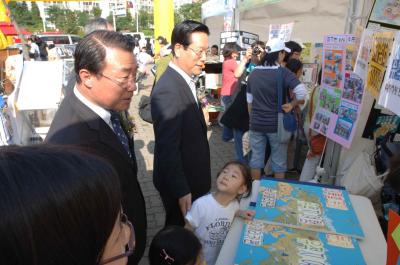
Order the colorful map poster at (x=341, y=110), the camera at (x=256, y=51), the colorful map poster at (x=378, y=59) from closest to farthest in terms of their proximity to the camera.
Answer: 1. the colorful map poster at (x=378, y=59)
2. the colorful map poster at (x=341, y=110)
3. the camera at (x=256, y=51)

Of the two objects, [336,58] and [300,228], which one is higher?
[336,58]

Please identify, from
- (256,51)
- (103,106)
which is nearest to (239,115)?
(256,51)

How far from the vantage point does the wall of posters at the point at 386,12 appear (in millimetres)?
2051

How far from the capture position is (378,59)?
2.01 meters

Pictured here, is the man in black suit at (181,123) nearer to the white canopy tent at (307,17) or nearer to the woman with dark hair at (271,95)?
the woman with dark hair at (271,95)

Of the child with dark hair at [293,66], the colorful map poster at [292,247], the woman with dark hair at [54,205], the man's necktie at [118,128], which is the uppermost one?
the woman with dark hair at [54,205]

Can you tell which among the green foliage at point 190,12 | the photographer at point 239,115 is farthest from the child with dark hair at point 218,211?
the green foliage at point 190,12

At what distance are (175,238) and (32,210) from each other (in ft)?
3.12

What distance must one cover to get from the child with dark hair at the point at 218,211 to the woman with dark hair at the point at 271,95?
4.63ft

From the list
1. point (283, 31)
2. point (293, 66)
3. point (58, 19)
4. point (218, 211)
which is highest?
point (58, 19)

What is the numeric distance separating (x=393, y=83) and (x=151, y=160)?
12.2ft

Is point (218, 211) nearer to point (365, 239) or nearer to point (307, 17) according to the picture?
point (365, 239)

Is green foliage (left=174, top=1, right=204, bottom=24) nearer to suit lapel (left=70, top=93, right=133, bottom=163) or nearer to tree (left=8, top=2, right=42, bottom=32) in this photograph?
tree (left=8, top=2, right=42, bottom=32)

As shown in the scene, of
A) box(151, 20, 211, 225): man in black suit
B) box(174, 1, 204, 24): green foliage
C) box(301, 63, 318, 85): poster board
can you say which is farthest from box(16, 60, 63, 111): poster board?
box(174, 1, 204, 24): green foliage
